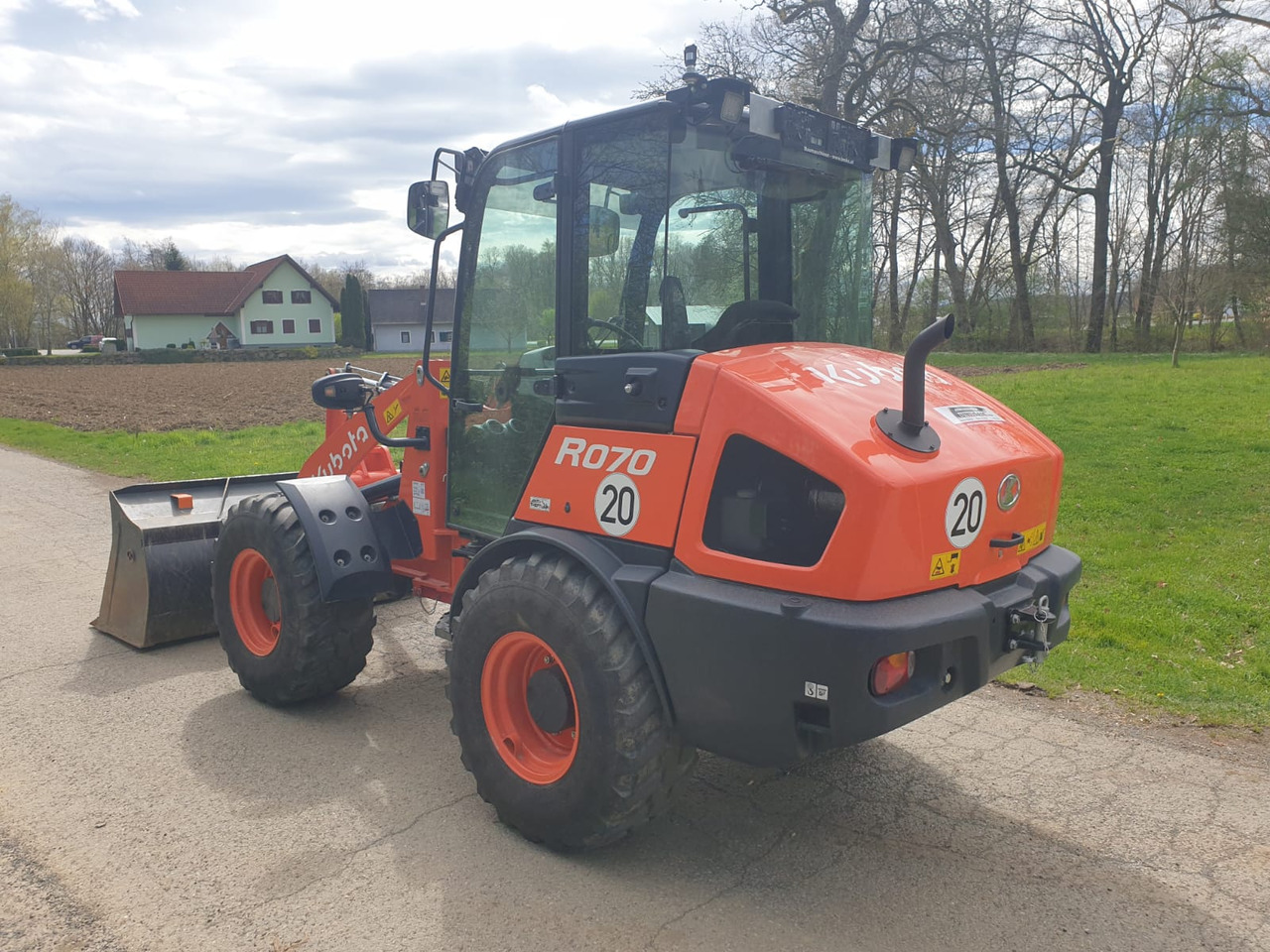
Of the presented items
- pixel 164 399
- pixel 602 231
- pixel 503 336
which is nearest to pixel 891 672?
pixel 602 231

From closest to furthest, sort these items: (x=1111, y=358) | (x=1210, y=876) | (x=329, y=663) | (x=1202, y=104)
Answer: (x=1210, y=876) < (x=329, y=663) < (x=1111, y=358) < (x=1202, y=104)

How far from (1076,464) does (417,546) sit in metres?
8.20

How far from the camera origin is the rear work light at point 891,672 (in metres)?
2.87

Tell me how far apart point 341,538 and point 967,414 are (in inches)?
109

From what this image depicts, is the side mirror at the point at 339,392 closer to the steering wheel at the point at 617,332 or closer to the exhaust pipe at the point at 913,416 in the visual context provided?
the steering wheel at the point at 617,332

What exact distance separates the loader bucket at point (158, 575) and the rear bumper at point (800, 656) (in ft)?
11.4

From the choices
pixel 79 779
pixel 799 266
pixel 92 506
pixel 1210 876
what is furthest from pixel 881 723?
pixel 92 506

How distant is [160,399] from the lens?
25.5 m

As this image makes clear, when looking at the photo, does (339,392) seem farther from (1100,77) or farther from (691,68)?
(1100,77)

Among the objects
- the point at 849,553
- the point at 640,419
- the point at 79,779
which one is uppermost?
the point at 640,419

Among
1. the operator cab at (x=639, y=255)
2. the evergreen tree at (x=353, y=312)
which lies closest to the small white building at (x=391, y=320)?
the evergreen tree at (x=353, y=312)

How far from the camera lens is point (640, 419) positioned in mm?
3281

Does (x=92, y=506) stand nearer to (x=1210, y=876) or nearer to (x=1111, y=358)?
(x=1210, y=876)

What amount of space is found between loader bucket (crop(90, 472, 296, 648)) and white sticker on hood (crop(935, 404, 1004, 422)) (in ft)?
13.2
